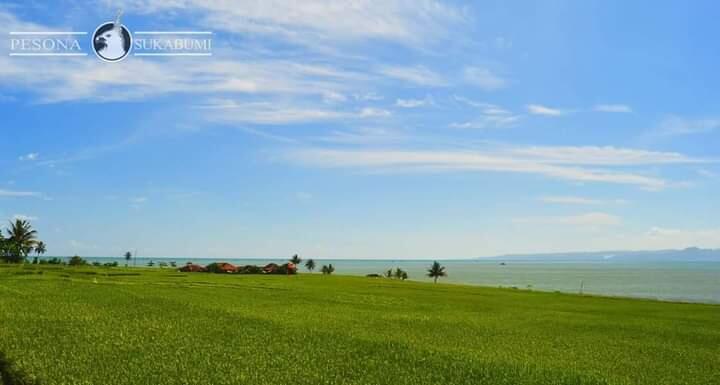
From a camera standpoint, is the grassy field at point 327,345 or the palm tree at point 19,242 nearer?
the grassy field at point 327,345

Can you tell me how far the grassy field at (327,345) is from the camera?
40.1 feet

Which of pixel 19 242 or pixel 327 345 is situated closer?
pixel 327 345

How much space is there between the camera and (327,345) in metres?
15.8

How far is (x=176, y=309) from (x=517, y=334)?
46.6 feet

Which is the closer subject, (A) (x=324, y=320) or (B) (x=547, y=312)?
(A) (x=324, y=320)

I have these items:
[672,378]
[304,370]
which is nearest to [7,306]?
[304,370]

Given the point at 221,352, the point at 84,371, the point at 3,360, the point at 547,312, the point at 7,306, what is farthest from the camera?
the point at 547,312

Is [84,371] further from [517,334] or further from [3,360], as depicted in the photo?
[517,334]

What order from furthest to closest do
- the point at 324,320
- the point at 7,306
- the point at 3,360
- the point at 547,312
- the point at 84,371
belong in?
the point at 547,312 → the point at 7,306 → the point at 324,320 → the point at 3,360 → the point at 84,371

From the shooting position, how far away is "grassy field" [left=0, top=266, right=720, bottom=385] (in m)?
12.2

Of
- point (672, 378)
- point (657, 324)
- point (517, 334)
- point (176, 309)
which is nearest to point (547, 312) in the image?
point (657, 324)

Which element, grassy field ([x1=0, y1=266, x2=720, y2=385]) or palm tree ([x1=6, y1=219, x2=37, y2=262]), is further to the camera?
palm tree ([x1=6, y1=219, x2=37, y2=262])

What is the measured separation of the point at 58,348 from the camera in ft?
46.9

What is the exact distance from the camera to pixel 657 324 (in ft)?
84.0
